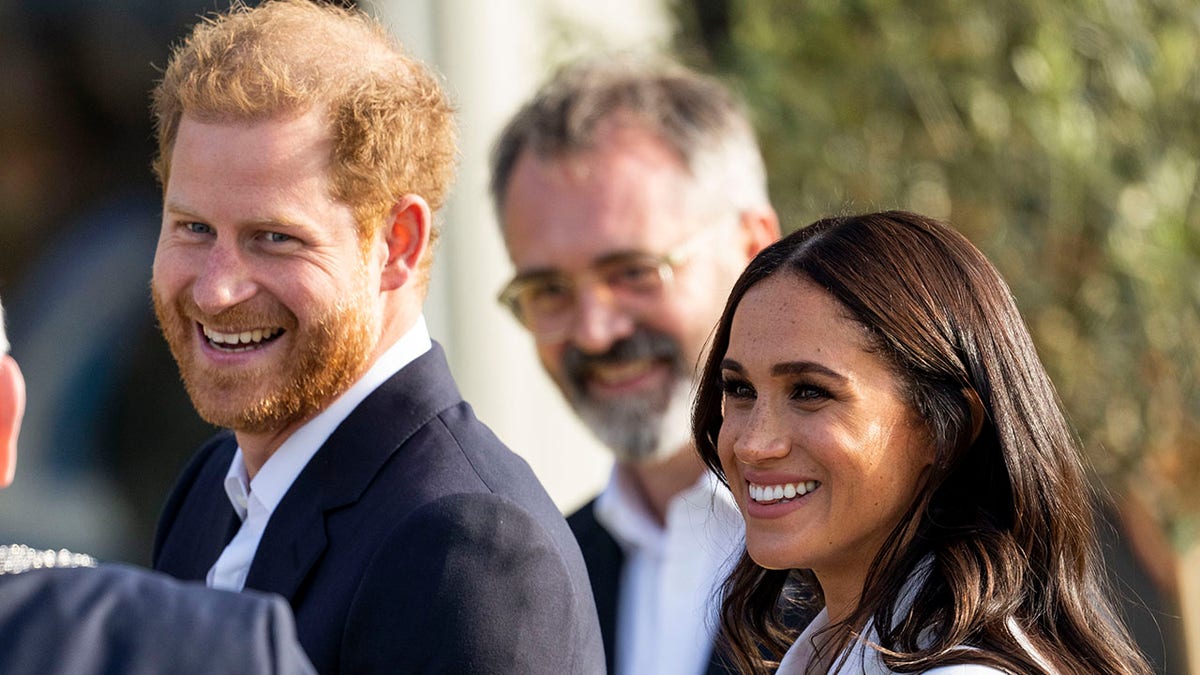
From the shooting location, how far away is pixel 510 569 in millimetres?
2086

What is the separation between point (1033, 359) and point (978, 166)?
10.3ft

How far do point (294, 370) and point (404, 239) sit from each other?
0.93ft

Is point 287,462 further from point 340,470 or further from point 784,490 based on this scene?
point 784,490

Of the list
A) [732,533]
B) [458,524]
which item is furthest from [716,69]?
[458,524]

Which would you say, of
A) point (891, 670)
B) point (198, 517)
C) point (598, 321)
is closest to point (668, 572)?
point (598, 321)

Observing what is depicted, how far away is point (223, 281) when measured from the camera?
2295 mm

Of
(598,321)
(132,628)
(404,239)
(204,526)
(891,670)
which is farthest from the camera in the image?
(598,321)

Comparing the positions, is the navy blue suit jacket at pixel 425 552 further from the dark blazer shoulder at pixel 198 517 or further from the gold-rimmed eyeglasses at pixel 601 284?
the gold-rimmed eyeglasses at pixel 601 284

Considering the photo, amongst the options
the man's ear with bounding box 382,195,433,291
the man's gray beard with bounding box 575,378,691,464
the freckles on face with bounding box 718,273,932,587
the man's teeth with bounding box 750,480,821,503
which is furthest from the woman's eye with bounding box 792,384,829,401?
the man's gray beard with bounding box 575,378,691,464

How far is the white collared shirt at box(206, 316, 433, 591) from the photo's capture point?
2357mm

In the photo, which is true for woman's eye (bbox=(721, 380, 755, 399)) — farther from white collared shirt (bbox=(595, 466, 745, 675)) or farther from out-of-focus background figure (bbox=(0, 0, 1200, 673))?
out-of-focus background figure (bbox=(0, 0, 1200, 673))

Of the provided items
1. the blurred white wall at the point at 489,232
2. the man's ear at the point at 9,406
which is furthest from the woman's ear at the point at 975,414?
the blurred white wall at the point at 489,232

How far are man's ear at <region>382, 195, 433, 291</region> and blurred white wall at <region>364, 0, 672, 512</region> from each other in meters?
2.95

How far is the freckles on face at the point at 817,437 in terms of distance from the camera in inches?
79.7
